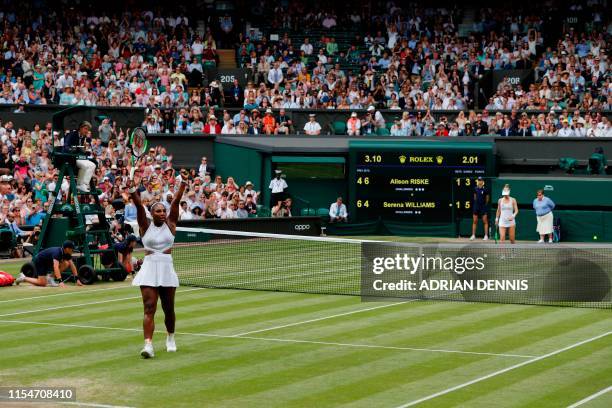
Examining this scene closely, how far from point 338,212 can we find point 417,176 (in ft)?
10.2

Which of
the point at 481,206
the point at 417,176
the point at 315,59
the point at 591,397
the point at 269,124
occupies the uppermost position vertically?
the point at 315,59

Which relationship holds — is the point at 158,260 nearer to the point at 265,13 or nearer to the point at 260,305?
the point at 260,305

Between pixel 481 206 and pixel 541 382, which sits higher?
pixel 481 206

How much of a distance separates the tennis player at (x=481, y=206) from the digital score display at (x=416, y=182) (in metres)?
0.81

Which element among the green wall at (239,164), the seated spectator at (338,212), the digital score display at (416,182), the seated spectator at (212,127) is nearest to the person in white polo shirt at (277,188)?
the green wall at (239,164)

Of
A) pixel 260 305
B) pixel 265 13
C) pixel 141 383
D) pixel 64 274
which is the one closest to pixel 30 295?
pixel 64 274

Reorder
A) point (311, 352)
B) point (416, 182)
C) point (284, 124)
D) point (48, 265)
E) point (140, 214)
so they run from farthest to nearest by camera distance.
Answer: point (284, 124) < point (416, 182) < point (48, 265) < point (311, 352) < point (140, 214)

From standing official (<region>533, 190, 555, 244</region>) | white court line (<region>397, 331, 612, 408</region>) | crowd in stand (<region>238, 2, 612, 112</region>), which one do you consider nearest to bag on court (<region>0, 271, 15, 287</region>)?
white court line (<region>397, 331, 612, 408</region>)

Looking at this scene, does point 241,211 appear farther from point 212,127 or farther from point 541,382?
point 541,382

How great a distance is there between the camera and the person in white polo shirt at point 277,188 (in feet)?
126

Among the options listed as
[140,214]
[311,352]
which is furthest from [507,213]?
[140,214]

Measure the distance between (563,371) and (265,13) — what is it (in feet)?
123

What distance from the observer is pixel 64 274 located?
2409cm

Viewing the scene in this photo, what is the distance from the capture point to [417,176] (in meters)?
37.9
